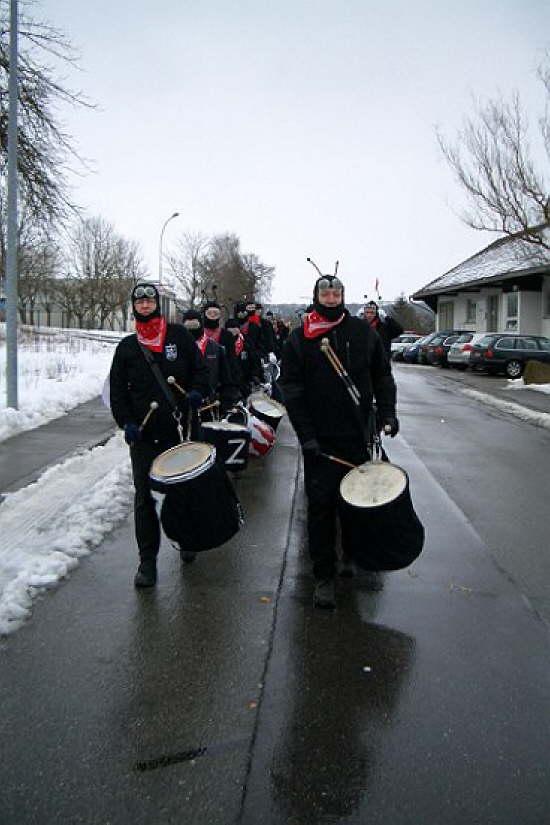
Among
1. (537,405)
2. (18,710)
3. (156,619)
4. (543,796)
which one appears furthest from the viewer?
(537,405)

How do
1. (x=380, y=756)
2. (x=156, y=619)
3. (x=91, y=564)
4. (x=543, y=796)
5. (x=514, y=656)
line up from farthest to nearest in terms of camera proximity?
(x=91, y=564)
(x=156, y=619)
(x=514, y=656)
(x=380, y=756)
(x=543, y=796)

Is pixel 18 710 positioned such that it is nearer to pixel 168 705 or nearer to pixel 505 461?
pixel 168 705

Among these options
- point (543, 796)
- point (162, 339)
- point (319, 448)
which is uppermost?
point (162, 339)

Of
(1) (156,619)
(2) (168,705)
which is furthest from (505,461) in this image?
(2) (168,705)

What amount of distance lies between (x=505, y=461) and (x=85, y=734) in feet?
26.3

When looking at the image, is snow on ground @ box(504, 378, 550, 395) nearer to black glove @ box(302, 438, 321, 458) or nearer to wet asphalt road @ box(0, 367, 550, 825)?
wet asphalt road @ box(0, 367, 550, 825)

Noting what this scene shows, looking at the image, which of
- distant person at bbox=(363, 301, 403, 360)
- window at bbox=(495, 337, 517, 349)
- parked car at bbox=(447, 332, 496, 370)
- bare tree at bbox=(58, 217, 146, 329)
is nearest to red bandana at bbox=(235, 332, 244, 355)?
distant person at bbox=(363, 301, 403, 360)

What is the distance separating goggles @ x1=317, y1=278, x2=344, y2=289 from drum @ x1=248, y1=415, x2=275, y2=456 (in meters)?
3.76

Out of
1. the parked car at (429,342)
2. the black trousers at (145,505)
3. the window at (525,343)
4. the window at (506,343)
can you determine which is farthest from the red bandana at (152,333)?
the parked car at (429,342)

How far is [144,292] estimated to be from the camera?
5055mm

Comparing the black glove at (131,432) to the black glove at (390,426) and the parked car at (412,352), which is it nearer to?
the black glove at (390,426)

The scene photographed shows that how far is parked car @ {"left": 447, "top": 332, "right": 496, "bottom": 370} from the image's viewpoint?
3045 centimetres

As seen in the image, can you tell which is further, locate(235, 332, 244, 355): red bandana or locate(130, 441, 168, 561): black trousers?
locate(235, 332, 244, 355): red bandana

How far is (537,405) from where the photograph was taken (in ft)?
58.3
